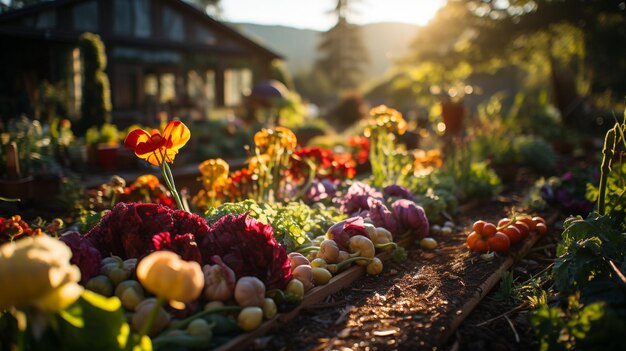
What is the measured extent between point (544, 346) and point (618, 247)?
35.4 inches

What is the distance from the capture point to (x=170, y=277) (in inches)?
60.6

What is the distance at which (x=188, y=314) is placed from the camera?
7.24 feet

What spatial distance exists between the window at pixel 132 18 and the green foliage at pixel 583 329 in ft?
51.6

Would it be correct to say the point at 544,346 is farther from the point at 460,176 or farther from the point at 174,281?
the point at 460,176

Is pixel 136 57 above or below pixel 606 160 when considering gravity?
above

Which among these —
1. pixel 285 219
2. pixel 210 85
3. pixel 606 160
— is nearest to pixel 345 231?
pixel 285 219

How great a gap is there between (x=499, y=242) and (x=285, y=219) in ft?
4.76

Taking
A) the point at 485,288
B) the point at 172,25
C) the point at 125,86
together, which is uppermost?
the point at 172,25

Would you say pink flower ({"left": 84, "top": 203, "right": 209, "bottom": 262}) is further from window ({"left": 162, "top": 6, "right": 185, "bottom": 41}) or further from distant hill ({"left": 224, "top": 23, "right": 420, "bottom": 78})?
distant hill ({"left": 224, "top": 23, "right": 420, "bottom": 78})

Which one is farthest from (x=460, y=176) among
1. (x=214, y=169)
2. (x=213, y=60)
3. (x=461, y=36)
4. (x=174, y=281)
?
(x=213, y=60)

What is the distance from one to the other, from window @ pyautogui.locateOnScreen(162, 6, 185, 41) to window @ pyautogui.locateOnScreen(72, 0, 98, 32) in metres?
2.35

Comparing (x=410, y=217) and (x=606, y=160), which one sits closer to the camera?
(x=606, y=160)

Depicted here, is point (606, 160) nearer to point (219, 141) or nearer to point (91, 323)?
point (91, 323)

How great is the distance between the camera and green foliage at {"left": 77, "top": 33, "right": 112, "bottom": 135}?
1088cm
